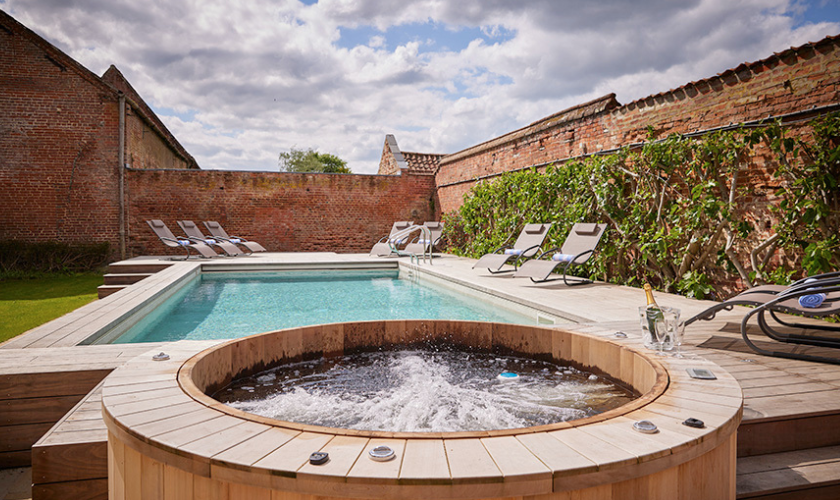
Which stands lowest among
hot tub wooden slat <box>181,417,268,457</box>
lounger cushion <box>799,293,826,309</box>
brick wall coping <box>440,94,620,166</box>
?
hot tub wooden slat <box>181,417,268,457</box>

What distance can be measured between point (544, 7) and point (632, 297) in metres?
4.02

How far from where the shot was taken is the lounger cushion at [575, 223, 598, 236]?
6504 millimetres

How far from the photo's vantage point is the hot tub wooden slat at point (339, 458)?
1.06 metres

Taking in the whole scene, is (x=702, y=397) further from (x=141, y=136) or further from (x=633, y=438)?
(x=141, y=136)

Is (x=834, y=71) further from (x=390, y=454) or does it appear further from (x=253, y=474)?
(x=253, y=474)

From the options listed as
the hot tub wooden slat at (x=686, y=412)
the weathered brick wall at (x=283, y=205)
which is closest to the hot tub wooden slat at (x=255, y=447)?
the hot tub wooden slat at (x=686, y=412)

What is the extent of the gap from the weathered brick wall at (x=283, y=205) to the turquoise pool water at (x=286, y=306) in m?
4.45

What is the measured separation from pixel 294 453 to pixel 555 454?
2.02 feet

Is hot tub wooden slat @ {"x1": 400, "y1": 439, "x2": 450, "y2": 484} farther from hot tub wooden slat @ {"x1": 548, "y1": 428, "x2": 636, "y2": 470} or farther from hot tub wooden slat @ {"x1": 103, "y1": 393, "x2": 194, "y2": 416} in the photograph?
hot tub wooden slat @ {"x1": 103, "y1": 393, "x2": 194, "y2": 416}

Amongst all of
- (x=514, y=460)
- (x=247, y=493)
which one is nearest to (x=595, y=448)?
(x=514, y=460)

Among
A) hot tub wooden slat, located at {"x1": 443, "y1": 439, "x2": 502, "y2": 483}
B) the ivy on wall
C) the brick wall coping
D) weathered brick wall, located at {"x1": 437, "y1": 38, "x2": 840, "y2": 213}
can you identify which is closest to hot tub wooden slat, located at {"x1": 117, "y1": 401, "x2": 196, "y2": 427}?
hot tub wooden slat, located at {"x1": 443, "y1": 439, "x2": 502, "y2": 483}

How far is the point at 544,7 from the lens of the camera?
6.56 metres

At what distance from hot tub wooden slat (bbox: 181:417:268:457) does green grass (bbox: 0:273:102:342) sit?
4.34 m

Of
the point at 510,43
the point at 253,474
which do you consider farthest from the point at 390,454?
the point at 510,43
